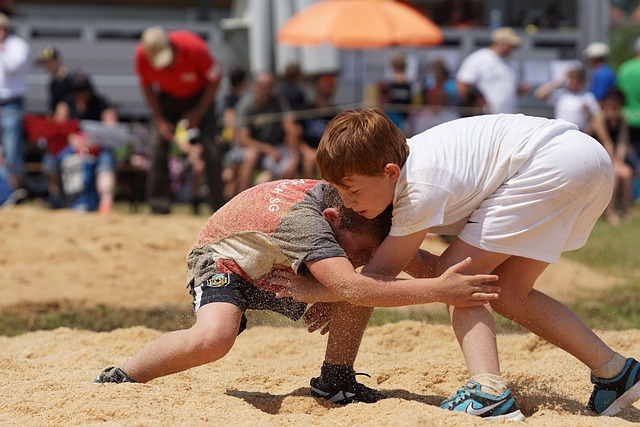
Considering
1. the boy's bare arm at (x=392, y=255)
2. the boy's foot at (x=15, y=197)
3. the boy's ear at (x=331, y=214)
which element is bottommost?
the boy's foot at (x=15, y=197)

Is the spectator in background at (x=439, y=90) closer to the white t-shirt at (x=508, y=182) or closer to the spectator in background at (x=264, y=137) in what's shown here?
the spectator in background at (x=264, y=137)

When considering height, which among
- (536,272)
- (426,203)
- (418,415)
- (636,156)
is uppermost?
(426,203)

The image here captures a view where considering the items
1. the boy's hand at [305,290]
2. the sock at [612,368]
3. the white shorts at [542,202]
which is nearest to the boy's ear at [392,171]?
the white shorts at [542,202]

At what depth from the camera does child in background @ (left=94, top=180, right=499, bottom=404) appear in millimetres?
3469

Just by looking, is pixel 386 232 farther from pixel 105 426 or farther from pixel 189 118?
pixel 189 118

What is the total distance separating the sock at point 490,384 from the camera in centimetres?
342

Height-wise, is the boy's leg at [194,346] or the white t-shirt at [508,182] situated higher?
the white t-shirt at [508,182]

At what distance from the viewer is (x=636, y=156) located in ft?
41.3

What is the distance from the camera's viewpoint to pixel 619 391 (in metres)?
3.75

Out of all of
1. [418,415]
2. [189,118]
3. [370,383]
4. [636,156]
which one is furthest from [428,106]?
[418,415]

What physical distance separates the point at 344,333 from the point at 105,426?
3.55 feet

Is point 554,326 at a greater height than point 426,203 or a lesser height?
lesser

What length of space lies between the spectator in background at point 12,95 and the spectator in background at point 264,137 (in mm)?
2525

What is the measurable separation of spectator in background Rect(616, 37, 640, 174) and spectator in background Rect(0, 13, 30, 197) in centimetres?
729
